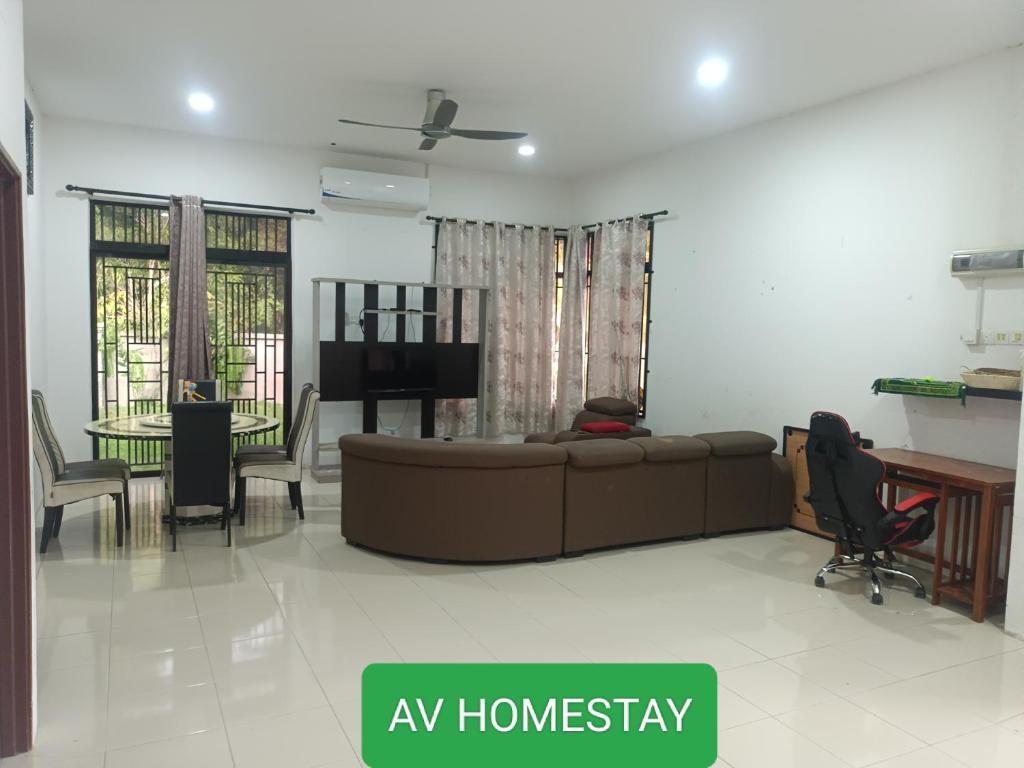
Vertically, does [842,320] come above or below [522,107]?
below

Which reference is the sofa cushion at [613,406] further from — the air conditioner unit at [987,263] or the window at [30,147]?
the window at [30,147]

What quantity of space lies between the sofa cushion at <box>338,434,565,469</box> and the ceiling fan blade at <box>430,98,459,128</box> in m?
2.20

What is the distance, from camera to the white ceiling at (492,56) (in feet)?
12.9

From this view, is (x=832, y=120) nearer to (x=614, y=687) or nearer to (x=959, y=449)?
(x=959, y=449)

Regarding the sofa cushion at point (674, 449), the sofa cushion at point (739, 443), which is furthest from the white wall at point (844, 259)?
the sofa cushion at point (674, 449)

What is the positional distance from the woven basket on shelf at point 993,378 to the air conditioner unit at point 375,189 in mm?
5022

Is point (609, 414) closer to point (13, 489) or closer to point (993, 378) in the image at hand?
point (993, 378)

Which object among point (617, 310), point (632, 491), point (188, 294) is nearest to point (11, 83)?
point (632, 491)

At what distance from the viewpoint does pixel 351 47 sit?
4.52 meters

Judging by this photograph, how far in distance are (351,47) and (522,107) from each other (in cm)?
151

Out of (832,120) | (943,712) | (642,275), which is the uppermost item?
(832,120)

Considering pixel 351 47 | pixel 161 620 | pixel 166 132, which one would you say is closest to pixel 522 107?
pixel 351 47

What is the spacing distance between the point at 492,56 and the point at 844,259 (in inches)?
108

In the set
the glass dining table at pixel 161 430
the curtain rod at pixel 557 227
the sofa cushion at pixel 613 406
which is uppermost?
the curtain rod at pixel 557 227
